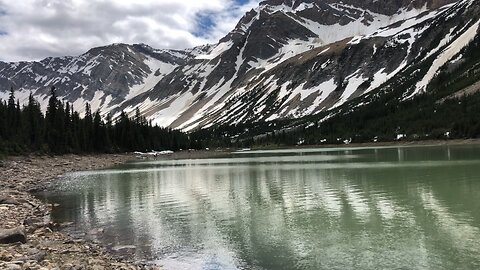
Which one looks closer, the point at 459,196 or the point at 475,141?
the point at 459,196

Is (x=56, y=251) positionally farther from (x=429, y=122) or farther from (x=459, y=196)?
(x=429, y=122)

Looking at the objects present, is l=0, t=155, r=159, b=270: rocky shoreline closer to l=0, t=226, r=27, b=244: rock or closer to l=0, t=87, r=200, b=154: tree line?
l=0, t=226, r=27, b=244: rock

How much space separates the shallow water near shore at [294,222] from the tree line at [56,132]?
189 ft

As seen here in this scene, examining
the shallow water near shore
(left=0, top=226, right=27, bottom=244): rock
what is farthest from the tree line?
(left=0, top=226, right=27, bottom=244): rock

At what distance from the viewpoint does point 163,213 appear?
3459 cm

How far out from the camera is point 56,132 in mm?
118625

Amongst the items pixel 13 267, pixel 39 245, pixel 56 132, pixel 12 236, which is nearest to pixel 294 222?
pixel 39 245

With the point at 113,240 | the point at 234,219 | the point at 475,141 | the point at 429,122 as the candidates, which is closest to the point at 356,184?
the point at 234,219

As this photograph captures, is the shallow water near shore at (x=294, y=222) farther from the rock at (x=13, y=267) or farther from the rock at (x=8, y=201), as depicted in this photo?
the rock at (x=13, y=267)

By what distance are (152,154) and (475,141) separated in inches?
3981

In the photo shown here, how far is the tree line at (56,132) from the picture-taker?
10338cm

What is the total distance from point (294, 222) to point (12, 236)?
15.4m

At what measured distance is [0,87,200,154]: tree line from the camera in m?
103

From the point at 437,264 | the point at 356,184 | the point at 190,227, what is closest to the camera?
the point at 437,264
